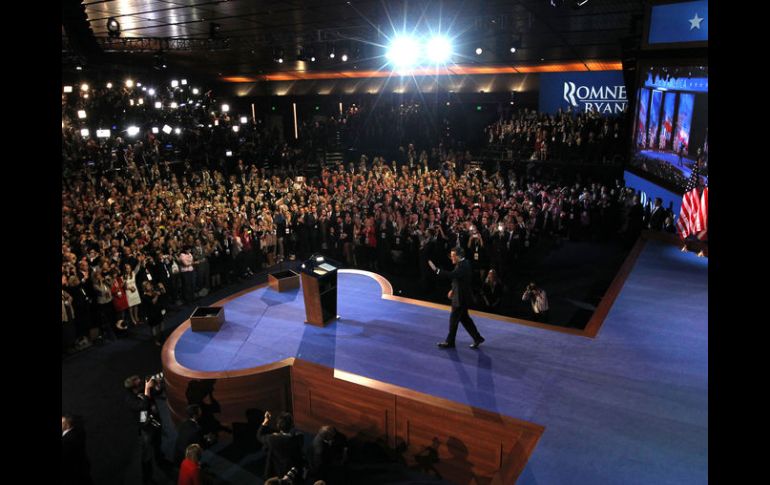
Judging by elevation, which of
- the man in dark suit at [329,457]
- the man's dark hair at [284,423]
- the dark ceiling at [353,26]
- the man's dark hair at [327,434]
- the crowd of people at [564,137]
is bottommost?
the man in dark suit at [329,457]

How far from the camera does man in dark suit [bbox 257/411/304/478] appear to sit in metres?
6.21

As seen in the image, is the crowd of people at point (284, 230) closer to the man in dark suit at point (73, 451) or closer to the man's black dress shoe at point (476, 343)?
the man's black dress shoe at point (476, 343)

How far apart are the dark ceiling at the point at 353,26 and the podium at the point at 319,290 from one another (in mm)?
5911

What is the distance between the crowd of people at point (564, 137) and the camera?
63.2 ft

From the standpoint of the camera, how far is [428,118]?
26.1 m

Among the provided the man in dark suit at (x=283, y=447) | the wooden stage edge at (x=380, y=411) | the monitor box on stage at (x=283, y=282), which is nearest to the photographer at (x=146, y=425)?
the wooden stage edge at (x=380, y=411)

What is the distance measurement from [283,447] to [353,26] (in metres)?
11.7

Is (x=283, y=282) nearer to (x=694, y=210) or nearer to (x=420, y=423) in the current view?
(x=420, y=423)

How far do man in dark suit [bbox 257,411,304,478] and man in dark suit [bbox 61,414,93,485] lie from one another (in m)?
2.00

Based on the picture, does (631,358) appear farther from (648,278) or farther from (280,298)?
(280,298)

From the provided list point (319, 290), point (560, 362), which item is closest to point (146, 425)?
point (319, 290)

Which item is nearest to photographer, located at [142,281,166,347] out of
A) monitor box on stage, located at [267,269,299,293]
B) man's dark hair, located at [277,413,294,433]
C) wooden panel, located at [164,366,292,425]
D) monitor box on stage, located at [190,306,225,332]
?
monitor box on stage, located at [190,306,225,332]

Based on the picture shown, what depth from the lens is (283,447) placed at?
6.21 m
